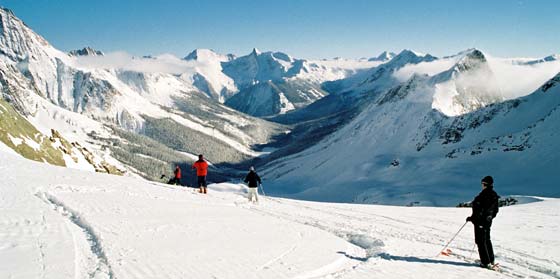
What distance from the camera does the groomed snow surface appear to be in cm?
1106

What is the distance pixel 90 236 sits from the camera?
1345cm

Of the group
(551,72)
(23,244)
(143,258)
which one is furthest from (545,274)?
(551,72)

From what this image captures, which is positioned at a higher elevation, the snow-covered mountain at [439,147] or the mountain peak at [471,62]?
the mountain peak at [471,62]

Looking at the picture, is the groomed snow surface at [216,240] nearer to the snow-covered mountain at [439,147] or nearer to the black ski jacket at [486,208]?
the black ski jacket at [486,208]

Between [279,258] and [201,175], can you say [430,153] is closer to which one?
[201,175]

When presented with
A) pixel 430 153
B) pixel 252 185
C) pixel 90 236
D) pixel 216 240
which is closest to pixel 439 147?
pixel 430 153

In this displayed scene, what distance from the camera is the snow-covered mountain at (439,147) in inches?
2479

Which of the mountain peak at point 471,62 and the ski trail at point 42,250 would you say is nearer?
the ski trail at point 42,250

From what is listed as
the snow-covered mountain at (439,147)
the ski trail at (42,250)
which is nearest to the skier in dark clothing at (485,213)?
the ski trail at (42,250)

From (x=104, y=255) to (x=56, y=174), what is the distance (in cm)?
1936

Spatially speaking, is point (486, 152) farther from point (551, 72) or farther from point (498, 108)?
point (551, 72)

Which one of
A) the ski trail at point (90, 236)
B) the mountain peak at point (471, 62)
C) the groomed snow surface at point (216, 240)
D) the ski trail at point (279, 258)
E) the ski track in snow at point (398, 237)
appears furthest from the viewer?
the mountain peak at point (471, 62)

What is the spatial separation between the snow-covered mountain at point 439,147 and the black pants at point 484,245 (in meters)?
44.2

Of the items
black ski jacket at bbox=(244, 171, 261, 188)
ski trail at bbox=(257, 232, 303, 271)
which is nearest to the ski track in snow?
ski trail at bbox=(257, 232, 303, 271)
